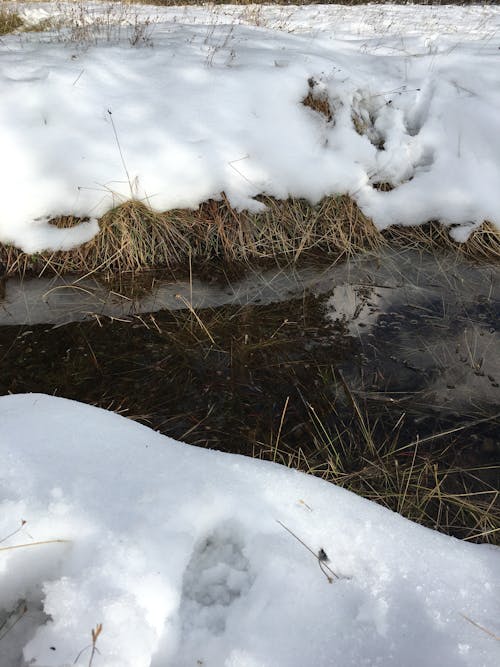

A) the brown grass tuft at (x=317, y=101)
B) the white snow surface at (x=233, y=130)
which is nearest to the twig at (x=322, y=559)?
the white snow surface at (x=233, y=130)

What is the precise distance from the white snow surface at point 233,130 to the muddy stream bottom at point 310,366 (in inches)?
20.9

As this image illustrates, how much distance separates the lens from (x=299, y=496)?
4.64 ft

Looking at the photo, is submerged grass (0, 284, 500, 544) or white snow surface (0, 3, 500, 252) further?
white snow surface (0, 3, 500, 252)

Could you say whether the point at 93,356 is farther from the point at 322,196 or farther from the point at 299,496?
the point at 322,196

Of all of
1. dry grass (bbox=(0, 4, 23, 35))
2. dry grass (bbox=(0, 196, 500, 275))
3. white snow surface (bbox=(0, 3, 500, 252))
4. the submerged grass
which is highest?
dry grass (bbox=(0, 4, 23, 35))

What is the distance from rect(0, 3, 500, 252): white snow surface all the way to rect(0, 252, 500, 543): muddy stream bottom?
1.74ft

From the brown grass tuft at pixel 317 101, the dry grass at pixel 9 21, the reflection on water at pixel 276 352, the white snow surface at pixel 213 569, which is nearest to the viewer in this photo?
the white snow surface at pixel 213 569

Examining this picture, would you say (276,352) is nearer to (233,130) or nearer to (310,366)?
(310,366)

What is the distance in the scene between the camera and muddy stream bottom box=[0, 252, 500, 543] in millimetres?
2006

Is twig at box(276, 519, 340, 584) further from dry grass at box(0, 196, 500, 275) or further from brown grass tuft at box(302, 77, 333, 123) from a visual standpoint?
brown grass tuft at box(302, 77, 333, 123)

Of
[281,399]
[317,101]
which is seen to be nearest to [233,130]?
[317,101]

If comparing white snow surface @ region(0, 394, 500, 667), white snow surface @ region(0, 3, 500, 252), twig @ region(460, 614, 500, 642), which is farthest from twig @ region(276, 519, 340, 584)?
white snow surface @ region(0, 3, 500, 252)

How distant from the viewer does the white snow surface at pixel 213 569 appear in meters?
1.11

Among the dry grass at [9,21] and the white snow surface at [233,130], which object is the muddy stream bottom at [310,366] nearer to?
the white snow surface at [233,130]
